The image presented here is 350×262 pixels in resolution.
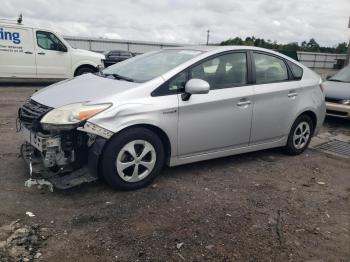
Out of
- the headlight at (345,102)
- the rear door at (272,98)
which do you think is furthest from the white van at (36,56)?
the rear door at (272,98)

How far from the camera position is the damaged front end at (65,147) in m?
3.75

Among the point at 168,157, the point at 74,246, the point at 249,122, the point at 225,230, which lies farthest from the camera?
the point at 249,122

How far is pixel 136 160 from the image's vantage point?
4070 millimetres

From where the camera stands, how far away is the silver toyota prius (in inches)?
150

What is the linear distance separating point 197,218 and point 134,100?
1.35 m

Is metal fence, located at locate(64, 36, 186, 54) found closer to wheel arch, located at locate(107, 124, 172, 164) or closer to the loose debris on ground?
wheel arch, located at locate(107, 124, 172, 164)

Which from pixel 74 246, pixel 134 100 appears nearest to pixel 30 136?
pixel 134 100

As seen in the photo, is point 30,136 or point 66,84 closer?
point 30,136

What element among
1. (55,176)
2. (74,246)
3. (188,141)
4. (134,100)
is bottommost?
(74,246)

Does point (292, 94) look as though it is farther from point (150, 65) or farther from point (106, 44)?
point (106, 44)

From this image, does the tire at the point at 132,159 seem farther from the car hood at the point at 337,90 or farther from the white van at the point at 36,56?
the white van at the point at 36,56

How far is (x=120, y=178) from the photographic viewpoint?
4.01 metres

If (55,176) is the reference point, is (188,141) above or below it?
above

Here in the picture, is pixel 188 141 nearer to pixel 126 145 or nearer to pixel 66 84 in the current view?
pixel 126 145
